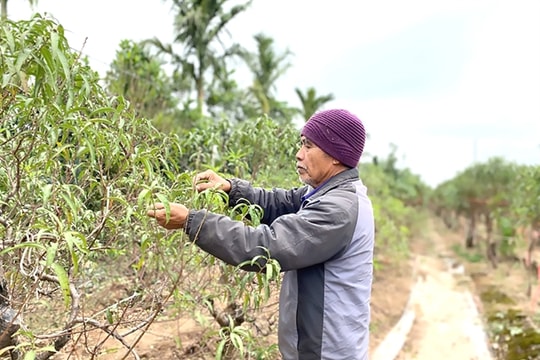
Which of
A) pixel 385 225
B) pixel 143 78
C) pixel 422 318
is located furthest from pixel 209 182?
pixel 143 78

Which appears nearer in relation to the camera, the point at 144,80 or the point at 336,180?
the point at 336,180

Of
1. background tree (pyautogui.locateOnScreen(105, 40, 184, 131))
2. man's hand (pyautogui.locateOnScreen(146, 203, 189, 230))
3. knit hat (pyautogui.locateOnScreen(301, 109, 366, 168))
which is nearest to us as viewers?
man's hand (pyautogui.locateOnScreen(146, 203, 189, 230))

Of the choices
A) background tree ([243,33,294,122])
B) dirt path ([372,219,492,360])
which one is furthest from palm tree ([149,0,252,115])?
dirt path ([372,219,492,360])

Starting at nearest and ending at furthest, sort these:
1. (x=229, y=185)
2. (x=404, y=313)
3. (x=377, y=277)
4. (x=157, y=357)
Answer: (x=229, y=185)
(x=157, y=357)
(x=404, y=313)
(x=377, y=277)

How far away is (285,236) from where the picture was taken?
70.5 inches

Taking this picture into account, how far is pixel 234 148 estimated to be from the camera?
14.6 ft

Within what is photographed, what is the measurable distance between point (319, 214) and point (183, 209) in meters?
0.50

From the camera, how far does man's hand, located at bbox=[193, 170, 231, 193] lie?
2143 millimetres

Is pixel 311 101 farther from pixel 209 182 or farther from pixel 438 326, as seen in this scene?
pixel 209 182

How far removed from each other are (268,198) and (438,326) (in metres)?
7.72

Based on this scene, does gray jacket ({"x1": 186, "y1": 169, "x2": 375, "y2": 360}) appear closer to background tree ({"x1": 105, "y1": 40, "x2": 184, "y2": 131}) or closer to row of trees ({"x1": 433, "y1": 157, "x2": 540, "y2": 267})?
background tree ({"x1": 105, "y1": 40, "x2": 184, "y2": 131})

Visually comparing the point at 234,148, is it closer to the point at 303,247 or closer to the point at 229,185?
the point at 229,185

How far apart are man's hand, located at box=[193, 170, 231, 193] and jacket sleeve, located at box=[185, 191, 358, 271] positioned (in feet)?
1.30

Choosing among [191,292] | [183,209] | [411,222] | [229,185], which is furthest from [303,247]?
[411,222]
